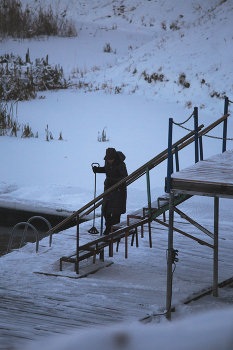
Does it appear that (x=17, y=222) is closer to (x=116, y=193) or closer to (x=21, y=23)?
(x=116, y=193)

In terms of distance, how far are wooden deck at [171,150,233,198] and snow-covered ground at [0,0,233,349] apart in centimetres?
122

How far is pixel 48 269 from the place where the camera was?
20.0ft

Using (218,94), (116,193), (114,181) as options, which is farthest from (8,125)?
(116,193)

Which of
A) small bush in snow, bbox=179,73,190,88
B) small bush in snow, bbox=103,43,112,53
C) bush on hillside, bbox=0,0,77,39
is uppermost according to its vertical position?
bush on hillside, bbox=0,0,77,39

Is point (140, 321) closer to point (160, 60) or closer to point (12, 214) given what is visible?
point (12, 214)

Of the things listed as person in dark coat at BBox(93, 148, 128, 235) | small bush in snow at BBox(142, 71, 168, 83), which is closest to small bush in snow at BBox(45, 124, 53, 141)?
small bush in snow at BBox(142, 71, 168, 83)

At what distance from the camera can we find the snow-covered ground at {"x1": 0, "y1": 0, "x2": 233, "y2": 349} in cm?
576

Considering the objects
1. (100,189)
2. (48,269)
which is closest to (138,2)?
(100,189)

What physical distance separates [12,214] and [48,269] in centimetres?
398

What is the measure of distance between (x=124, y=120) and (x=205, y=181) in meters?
12.2

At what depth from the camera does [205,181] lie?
13.4 ft

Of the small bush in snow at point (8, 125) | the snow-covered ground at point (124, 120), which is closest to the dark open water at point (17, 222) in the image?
the snow-covered ground at point (124, 120)

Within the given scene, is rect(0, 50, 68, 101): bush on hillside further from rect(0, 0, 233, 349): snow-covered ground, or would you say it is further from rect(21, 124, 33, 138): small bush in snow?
rect(21, 124, 33, 138): small bush in snow

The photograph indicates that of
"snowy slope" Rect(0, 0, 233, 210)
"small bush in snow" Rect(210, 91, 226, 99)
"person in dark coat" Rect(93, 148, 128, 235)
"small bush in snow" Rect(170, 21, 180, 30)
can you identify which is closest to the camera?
"person in dark coat" Rect(93, 148, 128, 235)
